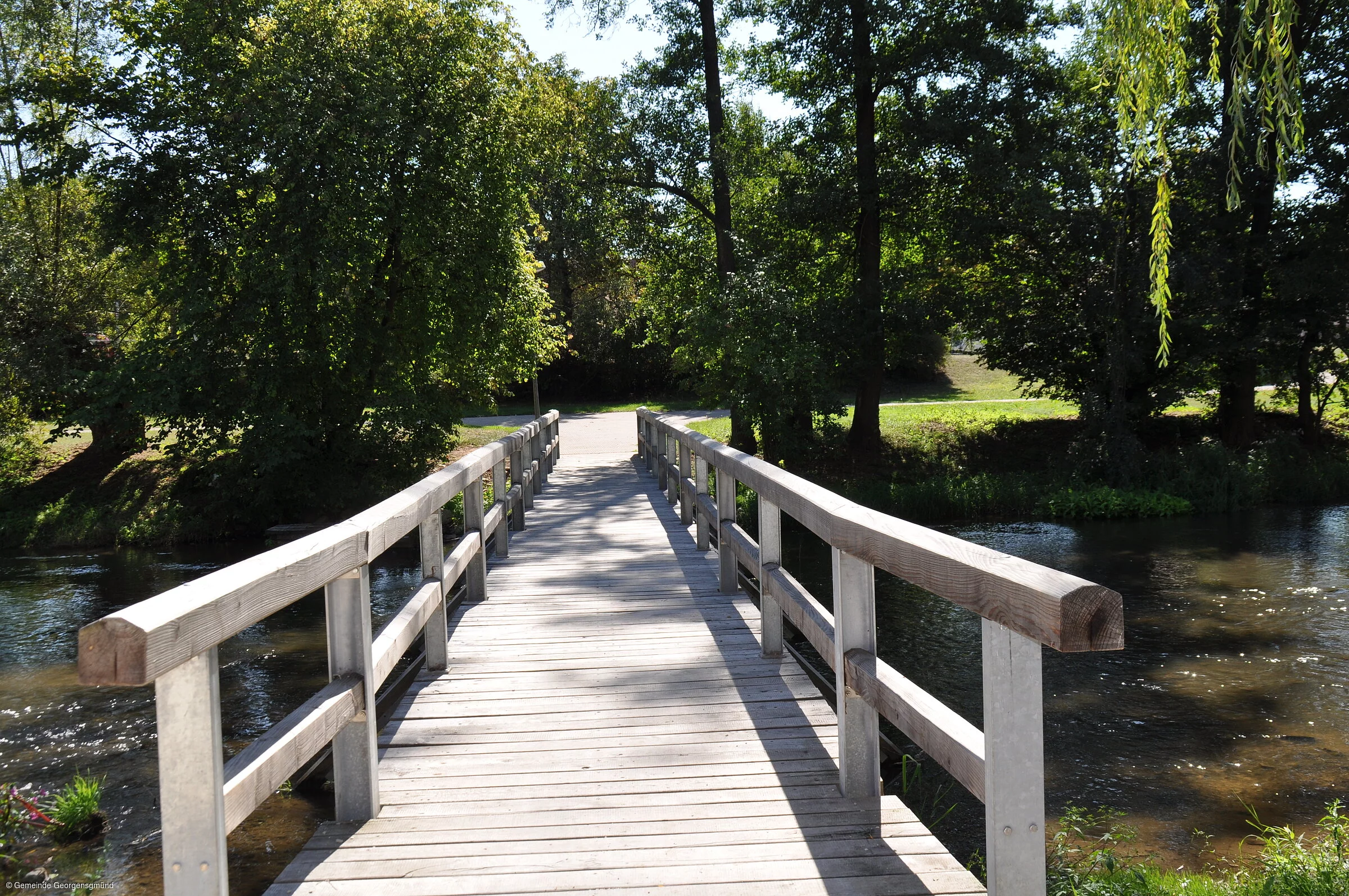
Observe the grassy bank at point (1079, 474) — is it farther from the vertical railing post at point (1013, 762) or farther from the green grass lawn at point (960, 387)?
A: the vertical railing post at point (1013, 762)

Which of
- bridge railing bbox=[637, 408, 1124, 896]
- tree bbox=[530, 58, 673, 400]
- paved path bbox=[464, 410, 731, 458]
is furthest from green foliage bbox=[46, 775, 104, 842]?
tree bbox=[530, 58, 673, 400]

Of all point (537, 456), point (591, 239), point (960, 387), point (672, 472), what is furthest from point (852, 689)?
point (960, 387)

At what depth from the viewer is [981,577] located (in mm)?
2252

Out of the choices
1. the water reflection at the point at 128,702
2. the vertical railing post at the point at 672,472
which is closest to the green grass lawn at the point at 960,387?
the vertical railing post at the point at 672,472

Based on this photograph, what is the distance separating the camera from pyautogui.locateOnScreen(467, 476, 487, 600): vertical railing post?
20.5 feet

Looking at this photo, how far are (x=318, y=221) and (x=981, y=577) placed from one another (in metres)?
14.7

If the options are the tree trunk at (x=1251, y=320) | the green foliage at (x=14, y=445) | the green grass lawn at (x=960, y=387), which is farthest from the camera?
the green grass lawn at (x=960, y=387)

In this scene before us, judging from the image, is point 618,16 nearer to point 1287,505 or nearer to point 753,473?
point 1287,505

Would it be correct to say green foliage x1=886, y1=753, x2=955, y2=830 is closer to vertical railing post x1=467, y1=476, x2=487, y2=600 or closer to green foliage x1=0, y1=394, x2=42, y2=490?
vertical railing post x1=467, y1=476, x2=487, y2=600

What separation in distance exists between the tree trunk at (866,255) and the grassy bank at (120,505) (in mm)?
9766

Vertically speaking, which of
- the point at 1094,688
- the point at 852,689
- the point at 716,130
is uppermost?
the point at 716,130

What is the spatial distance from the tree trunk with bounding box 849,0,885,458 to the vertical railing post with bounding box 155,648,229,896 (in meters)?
16.6

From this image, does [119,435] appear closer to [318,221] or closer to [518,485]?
[318,221]

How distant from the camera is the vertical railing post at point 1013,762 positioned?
2135mm
